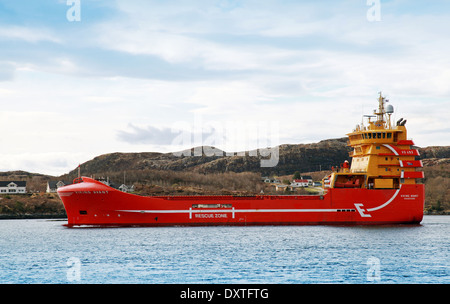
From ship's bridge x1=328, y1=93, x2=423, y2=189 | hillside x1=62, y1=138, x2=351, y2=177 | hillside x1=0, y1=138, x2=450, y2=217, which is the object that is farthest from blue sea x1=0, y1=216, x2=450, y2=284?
hillside x1=62, y1=138, x2=351, y2=177

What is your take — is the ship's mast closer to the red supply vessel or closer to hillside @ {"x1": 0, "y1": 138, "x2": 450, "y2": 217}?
the red supply vessel

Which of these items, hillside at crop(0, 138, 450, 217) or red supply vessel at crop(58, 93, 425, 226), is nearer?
red supply vessel at crop(58, 93, 425, 226)

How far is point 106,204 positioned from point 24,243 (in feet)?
25.9

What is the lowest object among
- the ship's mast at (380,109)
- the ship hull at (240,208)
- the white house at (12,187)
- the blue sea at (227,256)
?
the blue sea at (227,256)

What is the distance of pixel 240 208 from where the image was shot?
43125 millimetres

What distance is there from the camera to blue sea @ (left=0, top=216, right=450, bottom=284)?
22156mm

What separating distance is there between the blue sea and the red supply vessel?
198 cm

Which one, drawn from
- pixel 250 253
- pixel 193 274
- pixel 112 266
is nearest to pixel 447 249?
pixel 250 253

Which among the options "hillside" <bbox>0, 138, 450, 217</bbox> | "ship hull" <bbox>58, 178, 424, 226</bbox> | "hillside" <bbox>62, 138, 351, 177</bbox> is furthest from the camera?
"hillside" <bbox>62, 138, 351, 177</bbox>

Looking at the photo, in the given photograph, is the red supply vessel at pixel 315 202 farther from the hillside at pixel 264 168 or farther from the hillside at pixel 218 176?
Result: the hillside at pixel 264 168

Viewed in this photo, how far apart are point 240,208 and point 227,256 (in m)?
15.8

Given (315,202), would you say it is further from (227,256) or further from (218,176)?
(218,176)

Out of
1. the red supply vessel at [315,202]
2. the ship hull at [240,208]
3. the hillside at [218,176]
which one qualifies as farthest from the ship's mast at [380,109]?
the hillside at [218,176]

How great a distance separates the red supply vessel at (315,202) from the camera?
41438 mm
